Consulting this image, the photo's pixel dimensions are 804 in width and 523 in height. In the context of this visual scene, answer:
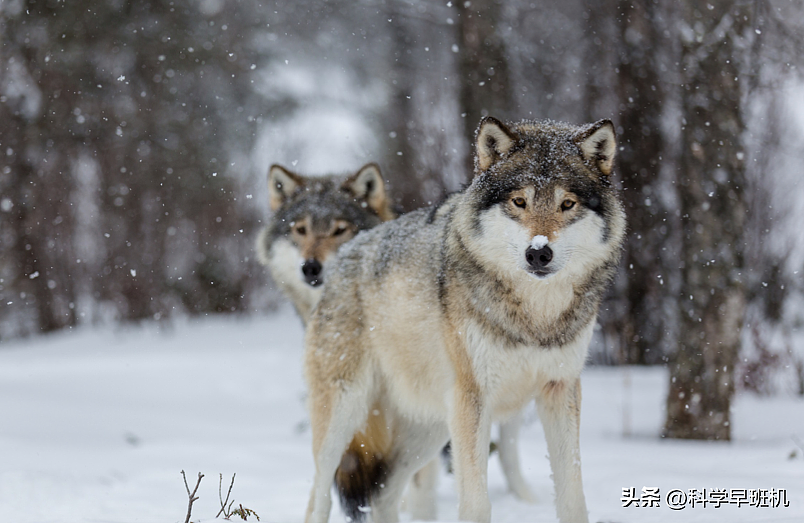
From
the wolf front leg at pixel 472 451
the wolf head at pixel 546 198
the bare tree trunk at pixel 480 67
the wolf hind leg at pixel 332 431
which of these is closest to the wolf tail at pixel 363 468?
the wolf hind leg at pixel 332 431

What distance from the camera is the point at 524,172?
295 cm

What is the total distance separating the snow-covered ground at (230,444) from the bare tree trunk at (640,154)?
863mm

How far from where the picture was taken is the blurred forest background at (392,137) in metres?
5.40

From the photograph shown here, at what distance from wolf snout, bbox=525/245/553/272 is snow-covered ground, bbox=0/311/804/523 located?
1.52 m

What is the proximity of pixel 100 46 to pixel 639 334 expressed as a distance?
34.5ft

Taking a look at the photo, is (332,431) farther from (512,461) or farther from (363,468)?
(512,461)

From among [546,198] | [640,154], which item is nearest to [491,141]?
[546,198]

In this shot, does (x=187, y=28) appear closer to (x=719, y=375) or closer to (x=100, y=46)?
(x=100, y=46)

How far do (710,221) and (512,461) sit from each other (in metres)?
2.40

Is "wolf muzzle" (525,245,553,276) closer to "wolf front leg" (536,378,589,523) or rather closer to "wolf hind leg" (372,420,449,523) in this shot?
"wolf front leg" (536,378,589,523)

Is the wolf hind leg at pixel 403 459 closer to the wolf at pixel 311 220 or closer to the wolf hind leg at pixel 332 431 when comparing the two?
the wolf hind leg at pixel 332 431

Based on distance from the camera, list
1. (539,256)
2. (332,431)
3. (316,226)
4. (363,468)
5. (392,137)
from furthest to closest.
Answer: (392,137) < (316,226) < (363,468) < (332,431) < (539,256)

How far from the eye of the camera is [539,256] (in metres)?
2.75

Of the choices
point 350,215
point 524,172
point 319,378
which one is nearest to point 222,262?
point 350,215
